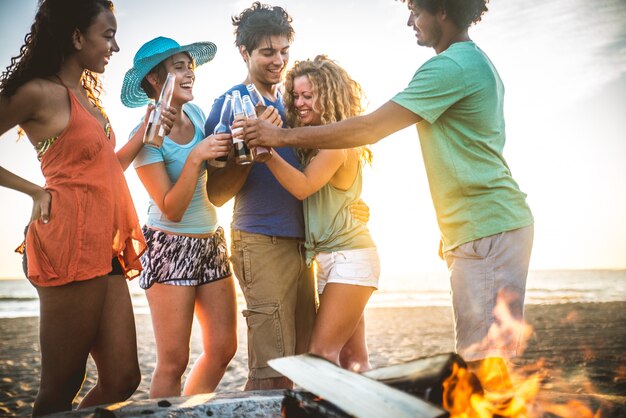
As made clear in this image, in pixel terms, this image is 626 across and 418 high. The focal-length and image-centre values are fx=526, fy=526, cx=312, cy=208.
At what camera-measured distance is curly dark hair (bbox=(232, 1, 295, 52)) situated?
143 inches

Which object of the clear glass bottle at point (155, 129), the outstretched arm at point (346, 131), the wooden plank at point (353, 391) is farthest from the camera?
the clear glass bottle at point (155, 129)

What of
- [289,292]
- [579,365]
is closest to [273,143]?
[289,292]

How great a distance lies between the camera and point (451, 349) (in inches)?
364

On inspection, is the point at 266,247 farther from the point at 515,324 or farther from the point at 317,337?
the point at 515,324

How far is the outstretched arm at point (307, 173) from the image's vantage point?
314 cm

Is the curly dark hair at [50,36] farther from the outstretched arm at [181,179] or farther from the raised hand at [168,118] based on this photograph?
the outstretched arm at [181,179]

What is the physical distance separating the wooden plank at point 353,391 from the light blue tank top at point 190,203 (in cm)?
144

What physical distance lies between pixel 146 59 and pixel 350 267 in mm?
1941

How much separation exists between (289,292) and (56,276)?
1346 mm

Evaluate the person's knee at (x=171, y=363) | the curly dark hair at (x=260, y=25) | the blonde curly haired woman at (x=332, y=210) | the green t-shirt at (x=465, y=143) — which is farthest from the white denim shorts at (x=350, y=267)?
the curly dark hair at (x=260, y=25)

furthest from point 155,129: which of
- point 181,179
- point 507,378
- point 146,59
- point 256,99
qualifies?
point 507,378

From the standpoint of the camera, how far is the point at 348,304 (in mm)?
3188

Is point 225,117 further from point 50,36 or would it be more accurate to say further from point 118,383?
point 118,383

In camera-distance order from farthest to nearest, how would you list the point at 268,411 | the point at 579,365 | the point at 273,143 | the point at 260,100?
the point at 579,365
the point at 260,100
the point at 273,143
the point at 268,411
